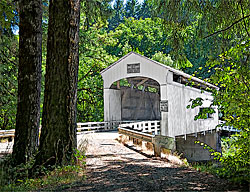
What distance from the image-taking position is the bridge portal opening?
21031 millimetres

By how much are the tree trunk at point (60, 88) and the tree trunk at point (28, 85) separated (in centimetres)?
97

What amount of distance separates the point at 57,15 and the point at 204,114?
10.9 ft

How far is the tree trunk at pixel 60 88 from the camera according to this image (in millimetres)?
5887

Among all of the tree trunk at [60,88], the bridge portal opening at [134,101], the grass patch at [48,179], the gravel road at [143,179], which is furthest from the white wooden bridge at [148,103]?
the grass patch at [48,179]

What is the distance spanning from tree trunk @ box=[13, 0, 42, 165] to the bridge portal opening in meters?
13.4

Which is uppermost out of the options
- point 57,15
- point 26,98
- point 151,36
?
point 151,36

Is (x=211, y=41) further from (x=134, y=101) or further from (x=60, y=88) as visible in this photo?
(x=134, y=101)

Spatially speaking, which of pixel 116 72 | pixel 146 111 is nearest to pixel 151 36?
pixel 146 111

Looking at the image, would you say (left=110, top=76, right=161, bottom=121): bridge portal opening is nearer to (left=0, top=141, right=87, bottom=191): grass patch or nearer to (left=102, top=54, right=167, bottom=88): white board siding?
(left=102, top=54, right=167, bottom=88): white board siding

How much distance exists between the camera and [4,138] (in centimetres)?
1309

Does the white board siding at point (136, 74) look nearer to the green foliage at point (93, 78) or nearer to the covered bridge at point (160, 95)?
the covered bridge at point (160, 95)

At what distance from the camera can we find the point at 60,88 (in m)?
5.98

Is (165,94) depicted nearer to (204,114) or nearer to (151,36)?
(204,114)

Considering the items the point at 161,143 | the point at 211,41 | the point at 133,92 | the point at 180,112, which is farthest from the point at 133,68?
the point at 161,143
